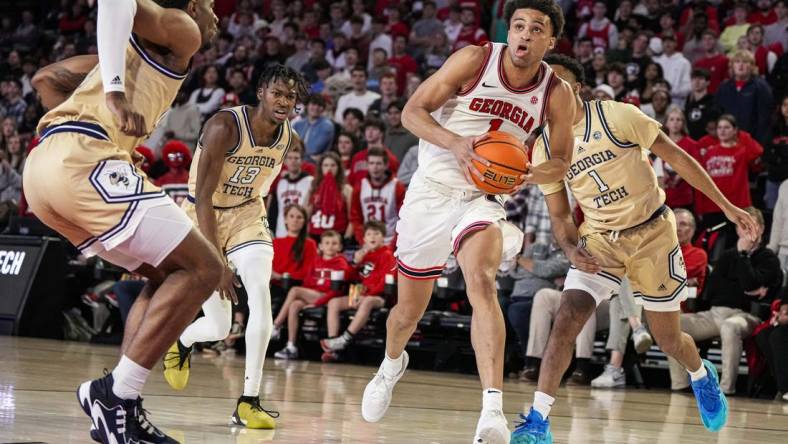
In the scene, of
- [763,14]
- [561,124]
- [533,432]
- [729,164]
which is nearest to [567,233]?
[561,124]

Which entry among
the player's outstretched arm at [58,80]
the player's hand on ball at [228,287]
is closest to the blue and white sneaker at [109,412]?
the player's outstretched arm at [58,80]

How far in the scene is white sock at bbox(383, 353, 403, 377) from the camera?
5648mm

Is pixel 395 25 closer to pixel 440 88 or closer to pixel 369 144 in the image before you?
pixel 369 144

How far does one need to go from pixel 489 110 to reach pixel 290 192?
7152mm

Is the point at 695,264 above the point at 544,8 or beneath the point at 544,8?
beneath

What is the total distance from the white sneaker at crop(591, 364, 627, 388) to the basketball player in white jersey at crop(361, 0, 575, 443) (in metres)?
4.59

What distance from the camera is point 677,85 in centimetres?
1291

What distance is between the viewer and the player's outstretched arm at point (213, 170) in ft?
19.4

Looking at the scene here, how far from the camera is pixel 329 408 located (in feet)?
21.8

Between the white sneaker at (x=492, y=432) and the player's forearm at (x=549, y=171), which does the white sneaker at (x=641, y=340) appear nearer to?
the player's forearm at (x=549, y=171)

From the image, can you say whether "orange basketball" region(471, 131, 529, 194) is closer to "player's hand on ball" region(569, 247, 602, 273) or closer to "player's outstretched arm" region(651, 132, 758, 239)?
"player's hand on ball" region(569, 247, 602, 273)

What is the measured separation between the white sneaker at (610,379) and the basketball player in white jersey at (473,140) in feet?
15.1

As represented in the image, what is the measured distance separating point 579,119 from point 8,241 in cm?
816

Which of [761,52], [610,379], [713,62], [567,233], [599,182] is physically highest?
[761,52]
